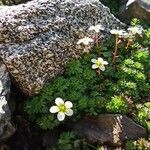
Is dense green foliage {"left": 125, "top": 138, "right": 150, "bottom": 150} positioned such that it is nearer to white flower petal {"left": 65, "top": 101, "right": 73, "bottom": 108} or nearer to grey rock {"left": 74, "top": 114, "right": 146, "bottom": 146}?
grey rock {"left": 74, "top": 114, "right": 146, "bottom": 146}

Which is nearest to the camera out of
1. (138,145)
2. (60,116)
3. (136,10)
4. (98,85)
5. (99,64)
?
(60,116)

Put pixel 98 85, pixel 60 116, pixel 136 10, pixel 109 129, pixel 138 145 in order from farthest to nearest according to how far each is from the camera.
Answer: pixel 136 10
pixel 98 85
pixel 109 129
pixel 138 145
pixel 60 116

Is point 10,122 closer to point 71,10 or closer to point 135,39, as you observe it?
point 71,10

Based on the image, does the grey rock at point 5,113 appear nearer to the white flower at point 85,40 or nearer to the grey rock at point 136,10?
the white flower at point 85,40

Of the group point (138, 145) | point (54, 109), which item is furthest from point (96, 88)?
point (138, 145)

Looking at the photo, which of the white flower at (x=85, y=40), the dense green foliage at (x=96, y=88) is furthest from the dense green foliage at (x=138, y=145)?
the white flower at (x=85, y=40)

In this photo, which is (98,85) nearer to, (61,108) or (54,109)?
(61,108)
